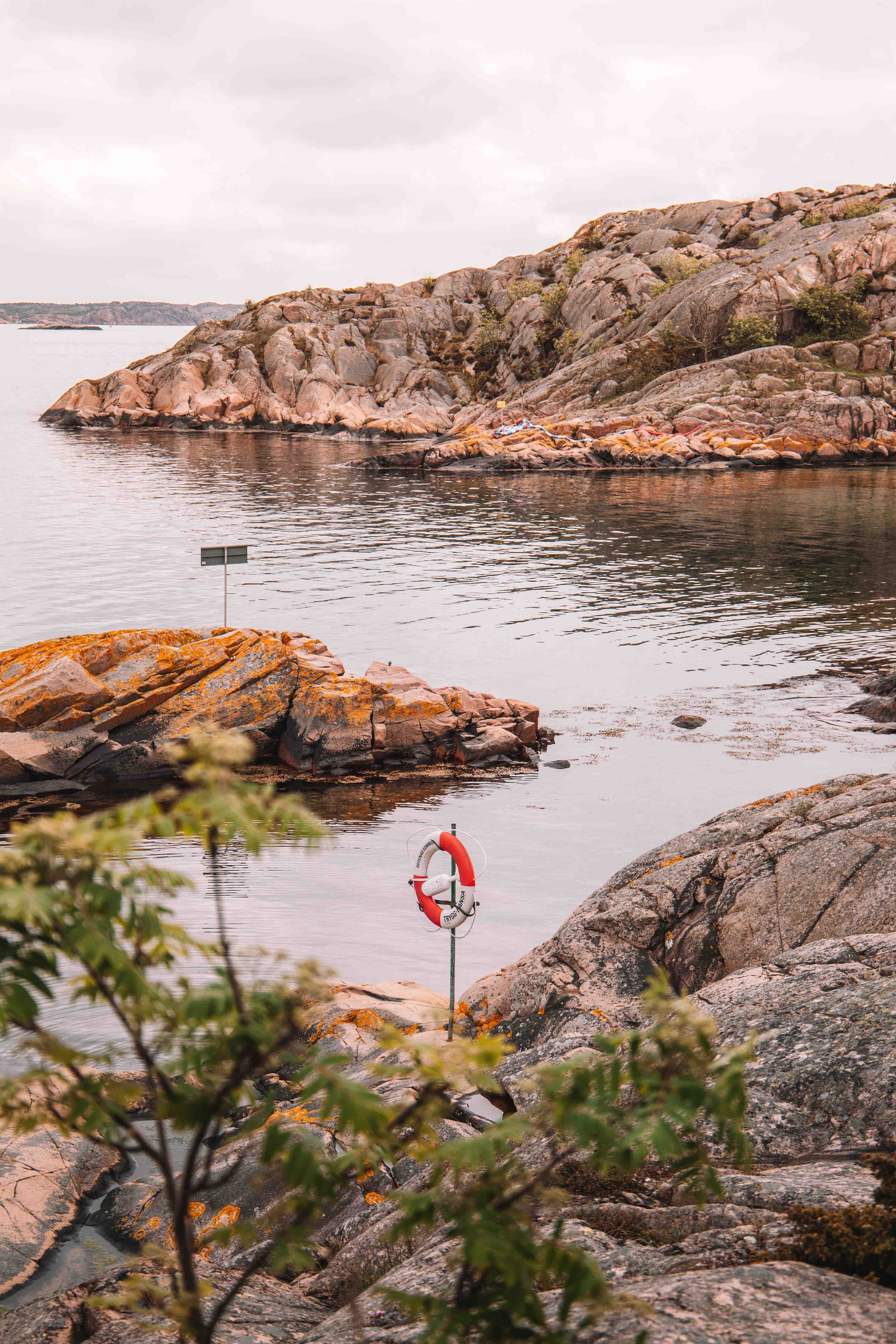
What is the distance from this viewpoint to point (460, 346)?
5374 inches

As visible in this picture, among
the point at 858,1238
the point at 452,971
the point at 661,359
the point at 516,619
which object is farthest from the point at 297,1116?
Answer: the point at 661,359

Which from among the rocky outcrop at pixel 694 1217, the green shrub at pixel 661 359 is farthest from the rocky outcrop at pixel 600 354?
the rocky outcrop at pixel 694 1217

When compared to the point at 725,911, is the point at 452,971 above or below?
below

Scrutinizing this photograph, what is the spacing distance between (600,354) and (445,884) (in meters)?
108

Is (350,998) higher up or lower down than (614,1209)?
lower down

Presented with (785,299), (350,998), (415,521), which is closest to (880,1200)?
(350,998)

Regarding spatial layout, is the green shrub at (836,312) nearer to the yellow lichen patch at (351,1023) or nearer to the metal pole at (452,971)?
the metal pole at (452,971)

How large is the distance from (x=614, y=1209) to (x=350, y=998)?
19.2ft

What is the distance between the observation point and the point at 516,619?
35.0 meters

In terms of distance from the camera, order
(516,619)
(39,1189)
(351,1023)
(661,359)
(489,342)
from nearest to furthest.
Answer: (39,1189)
(351,1023)
(516,619)
(661,359)
(489,342)

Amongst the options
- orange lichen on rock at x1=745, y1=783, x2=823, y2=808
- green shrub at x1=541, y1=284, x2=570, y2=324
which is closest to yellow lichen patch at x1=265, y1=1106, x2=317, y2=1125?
orange lichen on rock at x1=745, y1=783, x2=823, y2=808

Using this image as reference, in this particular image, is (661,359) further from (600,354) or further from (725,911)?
(725,911)

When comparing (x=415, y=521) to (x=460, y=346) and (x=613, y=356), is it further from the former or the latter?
(x=460, y=346)

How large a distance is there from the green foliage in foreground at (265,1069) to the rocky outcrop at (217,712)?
1799 cm
